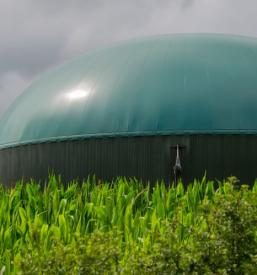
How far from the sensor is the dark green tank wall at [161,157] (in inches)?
654

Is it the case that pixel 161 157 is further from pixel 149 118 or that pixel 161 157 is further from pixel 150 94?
pixel 150 94

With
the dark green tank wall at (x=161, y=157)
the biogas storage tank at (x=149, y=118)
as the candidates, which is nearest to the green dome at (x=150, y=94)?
the biogas storage tank at (x=149, y=118)

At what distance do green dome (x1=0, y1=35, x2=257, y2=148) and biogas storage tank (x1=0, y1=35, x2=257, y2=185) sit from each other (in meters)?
0.02

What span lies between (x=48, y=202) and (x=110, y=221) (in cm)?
148

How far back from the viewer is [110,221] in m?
9.43

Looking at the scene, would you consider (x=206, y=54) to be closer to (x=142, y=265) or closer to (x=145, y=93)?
(x=145, y=93)

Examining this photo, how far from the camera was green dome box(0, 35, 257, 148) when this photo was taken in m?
16.6

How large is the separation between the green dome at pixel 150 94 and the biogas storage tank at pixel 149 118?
24 mm

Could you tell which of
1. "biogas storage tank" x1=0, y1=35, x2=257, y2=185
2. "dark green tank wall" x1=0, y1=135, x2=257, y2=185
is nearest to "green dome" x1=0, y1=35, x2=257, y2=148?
"biogas storage tank" x1=0, y1=35, x2=257, y2=185

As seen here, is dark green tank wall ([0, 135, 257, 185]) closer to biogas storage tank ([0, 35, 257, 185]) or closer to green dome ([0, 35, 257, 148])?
biogas storage tank ([0, 35, 257, 185])

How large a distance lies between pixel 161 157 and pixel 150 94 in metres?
1.61

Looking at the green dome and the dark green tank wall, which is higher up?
the green dome

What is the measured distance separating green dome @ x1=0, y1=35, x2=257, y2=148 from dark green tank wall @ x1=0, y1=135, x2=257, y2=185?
217mm

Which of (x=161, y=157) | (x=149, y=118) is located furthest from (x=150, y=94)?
(x=161, y=157)
